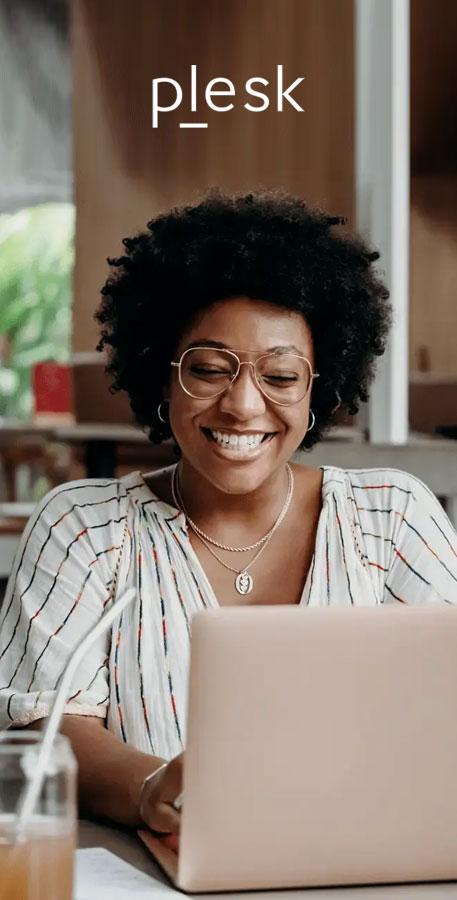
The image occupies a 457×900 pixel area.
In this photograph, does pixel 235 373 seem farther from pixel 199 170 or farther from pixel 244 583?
pixel 199 170

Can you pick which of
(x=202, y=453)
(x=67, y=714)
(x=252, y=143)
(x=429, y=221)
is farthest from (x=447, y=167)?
(x=67, y=714)

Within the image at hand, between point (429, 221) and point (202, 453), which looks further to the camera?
point (429, 221)

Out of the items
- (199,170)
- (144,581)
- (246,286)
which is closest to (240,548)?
(144,581)

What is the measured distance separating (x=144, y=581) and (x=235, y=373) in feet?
1.01

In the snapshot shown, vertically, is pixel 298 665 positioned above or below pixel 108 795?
above

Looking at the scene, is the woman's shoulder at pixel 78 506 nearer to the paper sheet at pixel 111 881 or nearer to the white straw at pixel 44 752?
the paper sheet at pixel 111 881

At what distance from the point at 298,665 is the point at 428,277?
10.8 feet

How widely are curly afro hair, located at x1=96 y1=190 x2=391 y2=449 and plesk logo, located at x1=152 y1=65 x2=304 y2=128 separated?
9.72 feet

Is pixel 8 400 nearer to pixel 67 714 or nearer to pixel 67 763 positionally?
pixel 67 714

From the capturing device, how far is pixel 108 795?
1373 mm

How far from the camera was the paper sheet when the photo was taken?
1065 mm

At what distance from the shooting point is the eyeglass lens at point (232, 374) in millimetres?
1748

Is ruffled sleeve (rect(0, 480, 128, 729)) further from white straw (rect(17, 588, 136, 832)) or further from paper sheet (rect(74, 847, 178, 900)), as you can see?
white straw (rect(17, 588, 136, 832))

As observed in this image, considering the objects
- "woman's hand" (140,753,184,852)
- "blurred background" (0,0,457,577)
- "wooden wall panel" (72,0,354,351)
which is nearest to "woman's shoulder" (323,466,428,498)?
"woman's hand" (140,753,184,852)
